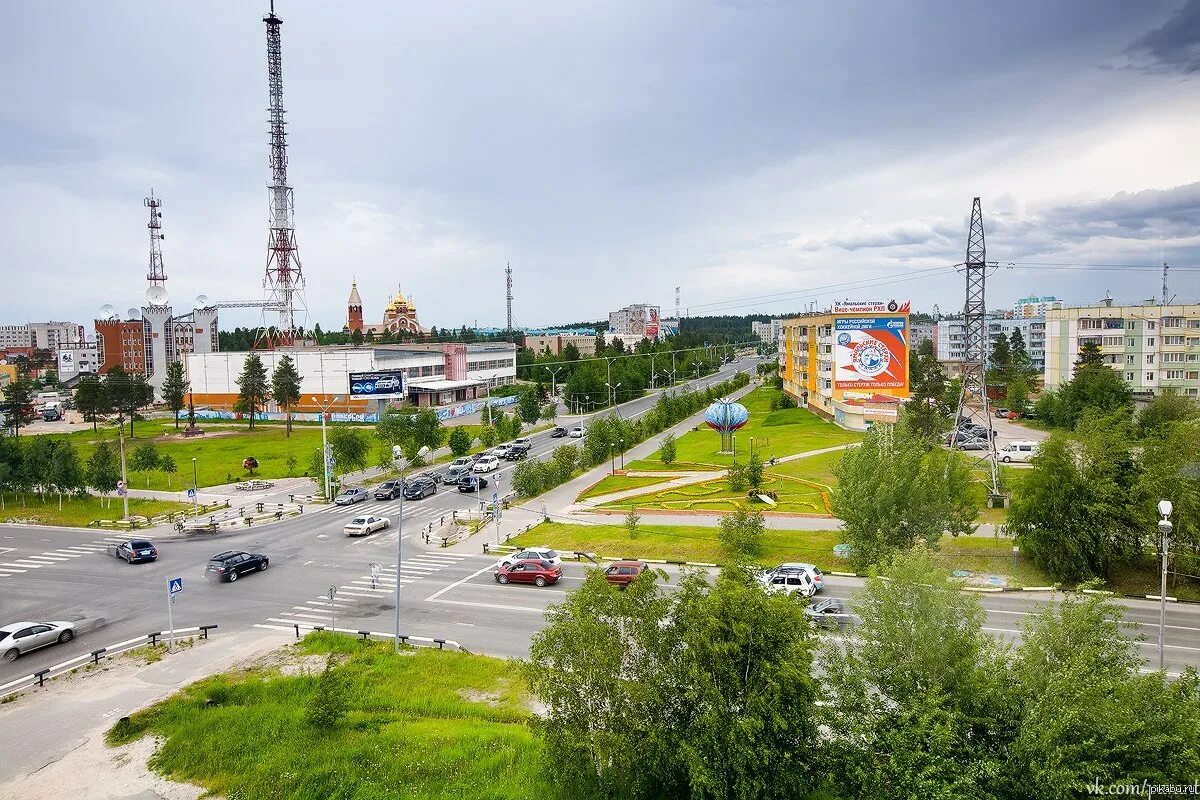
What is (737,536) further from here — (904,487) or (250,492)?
(250,492)

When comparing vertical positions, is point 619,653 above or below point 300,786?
above

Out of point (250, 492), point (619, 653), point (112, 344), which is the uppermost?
point (112, 344)

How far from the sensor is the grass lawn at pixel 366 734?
57.7 ft

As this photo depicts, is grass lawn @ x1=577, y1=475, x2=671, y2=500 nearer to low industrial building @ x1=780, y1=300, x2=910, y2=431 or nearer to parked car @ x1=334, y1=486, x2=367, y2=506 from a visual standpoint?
parked car @ x1=334, y1=486, x2=367, y2=506

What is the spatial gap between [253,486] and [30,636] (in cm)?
3395

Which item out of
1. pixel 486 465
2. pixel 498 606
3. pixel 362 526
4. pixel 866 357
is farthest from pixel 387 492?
pixel 866 357

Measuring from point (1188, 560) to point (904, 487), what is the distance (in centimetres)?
1101

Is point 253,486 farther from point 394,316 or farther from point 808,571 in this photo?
point 394,316

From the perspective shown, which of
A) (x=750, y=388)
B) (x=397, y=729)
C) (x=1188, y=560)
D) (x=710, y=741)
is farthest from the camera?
(x=750, y=388)

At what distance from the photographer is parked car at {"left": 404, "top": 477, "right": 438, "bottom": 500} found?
5533 cm

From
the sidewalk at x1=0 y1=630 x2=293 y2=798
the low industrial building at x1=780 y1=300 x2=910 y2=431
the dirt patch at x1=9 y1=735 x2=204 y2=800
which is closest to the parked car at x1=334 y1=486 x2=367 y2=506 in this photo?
the sidewalk at x1=0 y1=630 x2=293 y2=798

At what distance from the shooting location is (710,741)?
14.2 metres

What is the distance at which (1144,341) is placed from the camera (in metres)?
84.5

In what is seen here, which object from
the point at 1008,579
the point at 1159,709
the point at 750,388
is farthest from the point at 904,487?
→ the point at 750,388
